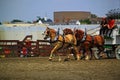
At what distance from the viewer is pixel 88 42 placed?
62.7 ft

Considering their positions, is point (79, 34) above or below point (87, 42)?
above

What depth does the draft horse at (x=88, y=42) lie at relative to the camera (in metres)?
19.0

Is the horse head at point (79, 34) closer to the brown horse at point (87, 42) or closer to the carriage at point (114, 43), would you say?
the brown horse at point (87, 42)

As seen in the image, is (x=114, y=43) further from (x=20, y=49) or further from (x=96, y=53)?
(x=20, y=49)

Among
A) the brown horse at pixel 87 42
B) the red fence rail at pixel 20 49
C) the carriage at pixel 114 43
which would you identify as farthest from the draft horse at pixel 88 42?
the red fence rail at pixel 20 49

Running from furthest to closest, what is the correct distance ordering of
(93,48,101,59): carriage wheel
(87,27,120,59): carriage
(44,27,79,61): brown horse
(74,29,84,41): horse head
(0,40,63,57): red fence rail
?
(0,40,63,57): red fence rail, (93,48,101,59): carriage wheel, (87,27,120,59): carriage, (74,29,84,41): horse head, (44,27,79,61): brown horse

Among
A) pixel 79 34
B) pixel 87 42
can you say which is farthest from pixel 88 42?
pixel 79 34

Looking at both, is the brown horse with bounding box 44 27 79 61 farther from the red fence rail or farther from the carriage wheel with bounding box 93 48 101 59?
the red fence rail

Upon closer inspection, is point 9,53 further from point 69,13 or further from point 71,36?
point 69,13

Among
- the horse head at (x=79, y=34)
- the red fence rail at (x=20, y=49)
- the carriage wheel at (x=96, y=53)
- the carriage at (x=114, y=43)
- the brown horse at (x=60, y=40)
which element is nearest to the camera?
the brown horse at (x=60, y=40)

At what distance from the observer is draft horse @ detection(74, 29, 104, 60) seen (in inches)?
747

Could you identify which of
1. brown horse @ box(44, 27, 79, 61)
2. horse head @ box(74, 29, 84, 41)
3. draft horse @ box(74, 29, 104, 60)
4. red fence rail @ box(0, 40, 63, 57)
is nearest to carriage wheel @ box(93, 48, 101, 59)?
draft horse @ box(74, 29, 104, 60)

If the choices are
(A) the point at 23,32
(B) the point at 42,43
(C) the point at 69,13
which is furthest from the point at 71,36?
(C) the point at 69,13

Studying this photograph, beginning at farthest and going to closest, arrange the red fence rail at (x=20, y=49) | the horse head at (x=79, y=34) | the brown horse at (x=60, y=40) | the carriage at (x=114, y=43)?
the red fence rail at (x=20, y=49) < the carriage at (x=114, y=43) < the horse head at (x=79, y=34) < the brown horse at (x=60, y=40)
